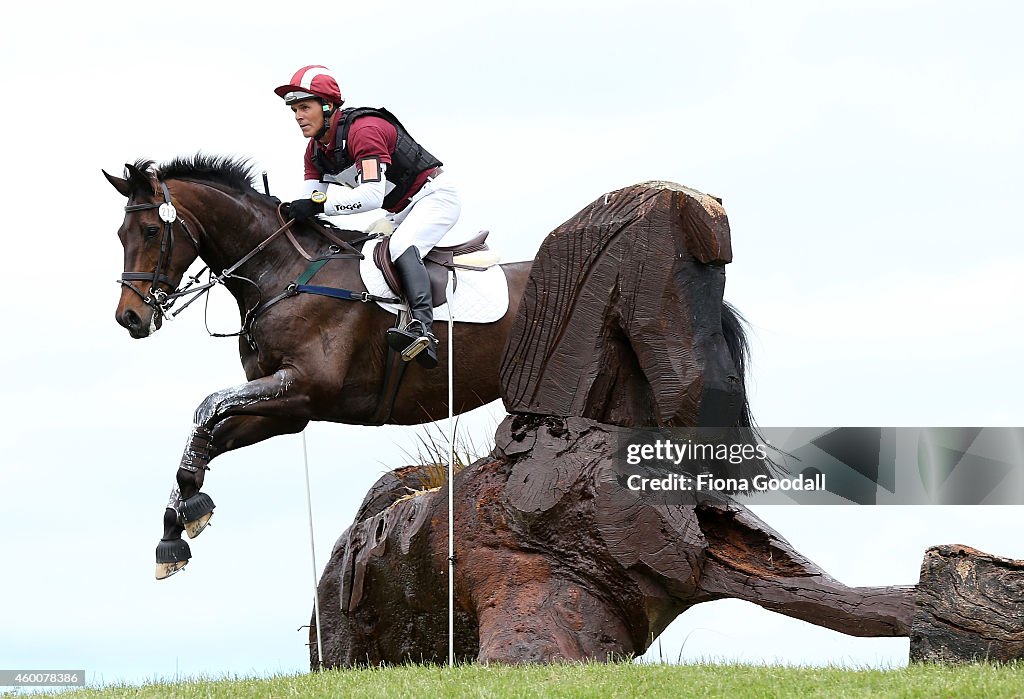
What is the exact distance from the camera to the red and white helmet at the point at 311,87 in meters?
9.62

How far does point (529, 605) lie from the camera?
8297 millimetres

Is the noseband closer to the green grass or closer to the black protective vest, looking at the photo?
the black protective vest

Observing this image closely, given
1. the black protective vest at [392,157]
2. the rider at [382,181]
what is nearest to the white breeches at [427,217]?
the rider at [382,181]

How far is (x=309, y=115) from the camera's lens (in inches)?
382

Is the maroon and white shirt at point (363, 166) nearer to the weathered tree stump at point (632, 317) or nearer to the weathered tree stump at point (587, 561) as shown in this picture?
the weathered tree stump at point (632, 317)

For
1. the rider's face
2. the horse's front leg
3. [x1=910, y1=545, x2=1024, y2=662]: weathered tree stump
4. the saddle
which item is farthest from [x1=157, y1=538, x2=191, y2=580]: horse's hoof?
[x1=910, y1=545, x2=1024, y2=662]: weathered tree stump

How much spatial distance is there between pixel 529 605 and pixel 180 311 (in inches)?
132

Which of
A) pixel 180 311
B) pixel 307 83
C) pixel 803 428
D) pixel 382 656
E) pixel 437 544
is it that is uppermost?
pixel 307 83

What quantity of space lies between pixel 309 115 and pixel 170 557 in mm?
3238

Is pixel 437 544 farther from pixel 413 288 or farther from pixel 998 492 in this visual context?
pixel 998 492

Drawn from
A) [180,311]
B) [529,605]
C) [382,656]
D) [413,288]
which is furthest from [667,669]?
[180,311]

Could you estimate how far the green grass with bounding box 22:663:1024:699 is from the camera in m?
6.68

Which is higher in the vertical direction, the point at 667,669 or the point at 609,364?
the point at 609,364

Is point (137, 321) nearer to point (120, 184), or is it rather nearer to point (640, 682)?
point (120, 184)
